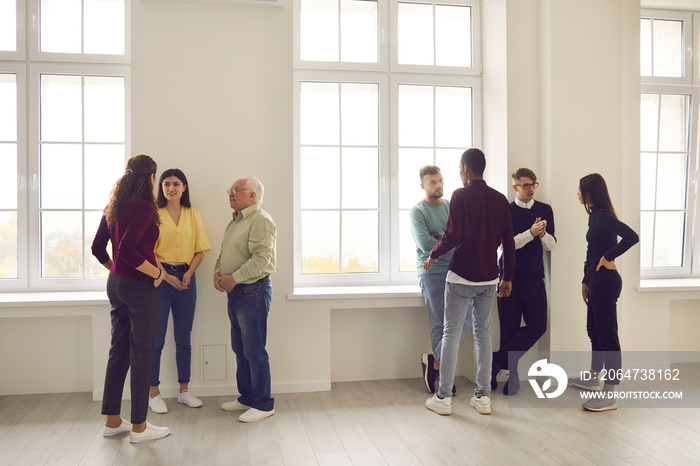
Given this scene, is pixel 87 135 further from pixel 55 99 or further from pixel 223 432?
pixel 223 432

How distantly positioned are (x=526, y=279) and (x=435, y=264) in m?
0.68

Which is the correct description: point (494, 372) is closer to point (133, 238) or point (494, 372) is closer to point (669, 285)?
point (669, 285)

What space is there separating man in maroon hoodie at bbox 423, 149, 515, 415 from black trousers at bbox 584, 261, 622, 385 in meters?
0.58

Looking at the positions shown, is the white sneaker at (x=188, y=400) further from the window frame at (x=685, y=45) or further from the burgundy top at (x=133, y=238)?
the window frame at (x=685, y=45)

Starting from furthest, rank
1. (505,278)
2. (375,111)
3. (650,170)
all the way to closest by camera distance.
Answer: (650,170), (375,111), (505,278)

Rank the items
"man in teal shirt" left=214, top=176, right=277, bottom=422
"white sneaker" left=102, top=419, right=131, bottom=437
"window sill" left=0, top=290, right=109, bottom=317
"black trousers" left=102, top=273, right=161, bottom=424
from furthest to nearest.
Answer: "window sill" left=0, top=290, right=109, bottom=317 < "man in teal shirt" left=214, top=176, right=277, bottom=422 < "white sneaker" left=102, top=419, right=131, bottom=437 < "black trousers" left=102, top=273, right=161, bottom=424

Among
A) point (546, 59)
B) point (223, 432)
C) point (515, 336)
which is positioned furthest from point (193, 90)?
point (515, 336)

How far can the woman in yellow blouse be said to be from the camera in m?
3.62

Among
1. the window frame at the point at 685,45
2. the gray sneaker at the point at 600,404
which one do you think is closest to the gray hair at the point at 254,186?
the gray sneaker at the point at 600,404

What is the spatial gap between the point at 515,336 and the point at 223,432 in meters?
2.16

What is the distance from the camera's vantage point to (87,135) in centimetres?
424

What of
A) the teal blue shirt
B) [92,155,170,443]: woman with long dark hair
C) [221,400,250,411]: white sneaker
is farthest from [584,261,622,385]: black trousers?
[92,155,170,443]: woman with long dark hair

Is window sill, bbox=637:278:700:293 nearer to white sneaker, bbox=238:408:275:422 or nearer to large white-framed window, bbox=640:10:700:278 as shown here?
large white-framed window, bbox=640:10:700:278

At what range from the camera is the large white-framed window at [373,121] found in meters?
4.46
